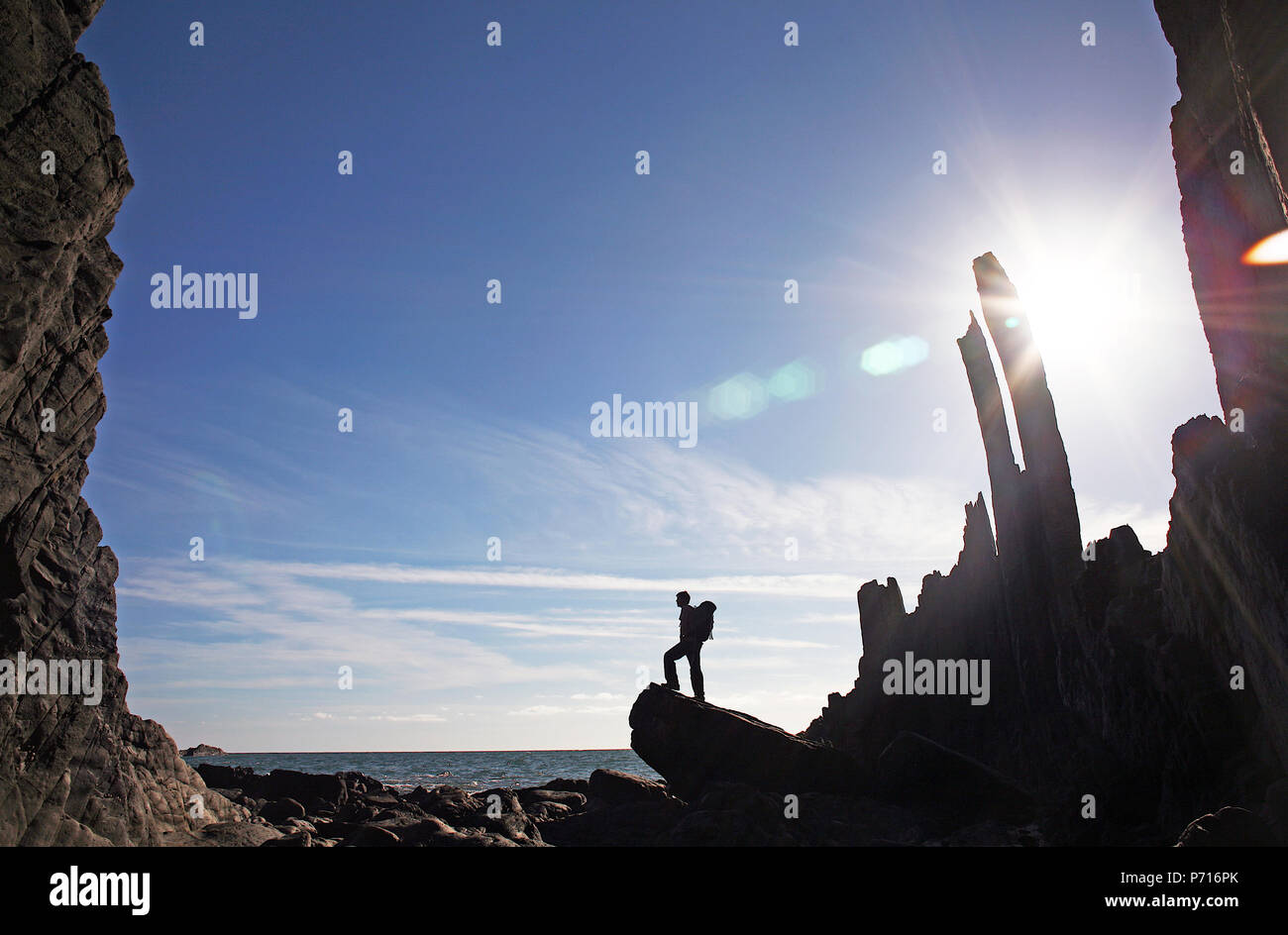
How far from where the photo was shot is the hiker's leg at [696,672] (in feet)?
73.5

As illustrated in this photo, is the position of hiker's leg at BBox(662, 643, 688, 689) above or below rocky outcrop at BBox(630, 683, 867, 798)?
above

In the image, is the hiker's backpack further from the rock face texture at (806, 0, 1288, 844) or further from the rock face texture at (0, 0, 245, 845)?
the rock face texture at (0, 0, 245, 845)

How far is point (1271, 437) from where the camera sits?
43.0ft

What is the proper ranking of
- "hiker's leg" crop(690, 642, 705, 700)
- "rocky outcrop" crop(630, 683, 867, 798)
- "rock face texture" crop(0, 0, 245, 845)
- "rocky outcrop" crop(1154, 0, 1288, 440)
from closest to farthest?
1. "rock face texture" crop(0, 0, 245, 845)
2. "rocky outcrop" crop(1154, 0, 1288, 440)
3. "rocky outcrop" crop(630, 683, 867, 798)
4. "hiker's leg" crop(690, 642, 705, 700)

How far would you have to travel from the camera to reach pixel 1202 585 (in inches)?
636

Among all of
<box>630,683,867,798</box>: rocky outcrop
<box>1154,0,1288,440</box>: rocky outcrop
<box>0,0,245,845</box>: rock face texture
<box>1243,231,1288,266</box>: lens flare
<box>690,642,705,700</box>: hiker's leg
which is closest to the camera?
<box>0,0,245,845</box>: rock face texture

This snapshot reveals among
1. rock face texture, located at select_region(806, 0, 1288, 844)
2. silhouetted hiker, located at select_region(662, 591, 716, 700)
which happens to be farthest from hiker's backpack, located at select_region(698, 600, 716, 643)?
rock face texture, located at select_region(806, 0, 1288, 844)

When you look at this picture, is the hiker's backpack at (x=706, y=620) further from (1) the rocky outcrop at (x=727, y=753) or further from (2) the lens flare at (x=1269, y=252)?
(2) the lens flare at (x=1269, y=252)

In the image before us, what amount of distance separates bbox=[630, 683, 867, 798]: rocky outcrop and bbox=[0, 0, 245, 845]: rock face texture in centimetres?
1287

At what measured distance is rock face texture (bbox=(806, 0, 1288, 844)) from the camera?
13547 millimetres
